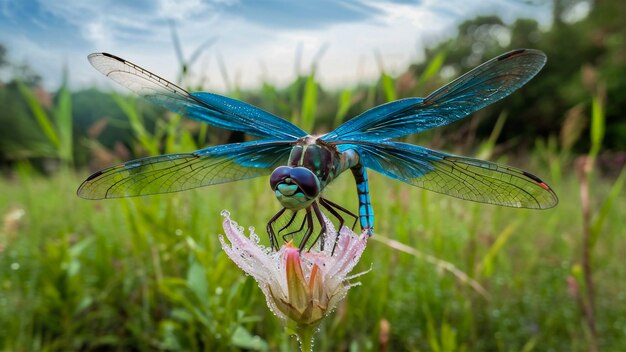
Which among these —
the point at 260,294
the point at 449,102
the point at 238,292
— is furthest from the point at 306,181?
the point at 260,294

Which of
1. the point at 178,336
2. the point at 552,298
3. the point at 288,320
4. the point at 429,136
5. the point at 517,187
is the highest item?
the point at 429,136

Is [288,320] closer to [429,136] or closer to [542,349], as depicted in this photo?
[542,349]

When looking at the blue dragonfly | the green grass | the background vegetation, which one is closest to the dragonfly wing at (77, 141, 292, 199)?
the blue dragonfly

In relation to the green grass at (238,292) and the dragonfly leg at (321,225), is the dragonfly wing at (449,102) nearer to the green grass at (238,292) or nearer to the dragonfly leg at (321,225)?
the dragonfly leg at (321,225)

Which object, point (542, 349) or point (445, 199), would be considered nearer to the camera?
point (542, 349)

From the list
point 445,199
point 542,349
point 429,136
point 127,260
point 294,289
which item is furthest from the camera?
point 429,136

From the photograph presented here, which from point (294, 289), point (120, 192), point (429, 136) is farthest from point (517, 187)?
point (429, 136)
